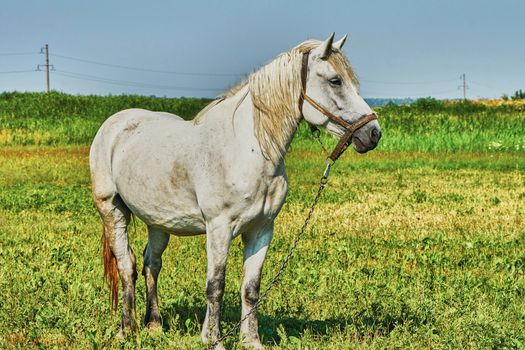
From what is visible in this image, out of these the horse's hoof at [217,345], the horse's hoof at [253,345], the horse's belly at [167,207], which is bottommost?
the horse's hoof at [253,345]

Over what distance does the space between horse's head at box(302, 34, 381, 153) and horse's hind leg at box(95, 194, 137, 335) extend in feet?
7.60

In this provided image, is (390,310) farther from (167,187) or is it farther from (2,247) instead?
(2,247)

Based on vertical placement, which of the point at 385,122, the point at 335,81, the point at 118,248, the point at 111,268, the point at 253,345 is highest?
the point at 335,81

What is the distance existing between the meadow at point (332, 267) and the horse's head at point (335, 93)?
1664 millimetres

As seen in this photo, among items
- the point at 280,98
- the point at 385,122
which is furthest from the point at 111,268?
the point at 385,122

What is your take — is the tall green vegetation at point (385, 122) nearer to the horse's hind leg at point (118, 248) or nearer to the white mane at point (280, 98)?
the horse's hind leg at point (118, 248)

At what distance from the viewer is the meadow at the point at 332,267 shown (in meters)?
6.94

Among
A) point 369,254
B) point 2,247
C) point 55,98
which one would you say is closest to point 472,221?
point 369,254

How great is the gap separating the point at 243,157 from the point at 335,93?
2.65 ft

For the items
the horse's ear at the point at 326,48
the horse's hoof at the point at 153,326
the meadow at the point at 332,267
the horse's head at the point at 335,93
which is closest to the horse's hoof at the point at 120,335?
the meadow at the point at 332,267

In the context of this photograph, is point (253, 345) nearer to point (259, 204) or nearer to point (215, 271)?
point (215, 271)

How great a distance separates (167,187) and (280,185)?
94 centimetres

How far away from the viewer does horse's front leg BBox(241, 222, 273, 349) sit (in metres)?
6.36

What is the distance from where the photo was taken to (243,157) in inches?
240
